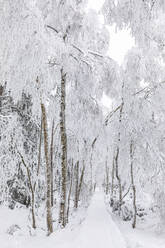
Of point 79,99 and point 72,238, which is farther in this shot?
point 79,99

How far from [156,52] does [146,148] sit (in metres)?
4.40

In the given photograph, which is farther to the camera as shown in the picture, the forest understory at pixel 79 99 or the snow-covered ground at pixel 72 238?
the snow-covered ground at pixel 72 238

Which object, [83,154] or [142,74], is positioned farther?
[83,154]

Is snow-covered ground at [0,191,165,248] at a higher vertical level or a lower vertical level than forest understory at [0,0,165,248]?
lower

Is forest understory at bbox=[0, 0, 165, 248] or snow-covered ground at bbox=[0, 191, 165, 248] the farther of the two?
snow-covered ground at bbox=[0, 191, 165, 248]

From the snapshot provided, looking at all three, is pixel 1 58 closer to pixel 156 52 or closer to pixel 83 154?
pixel 156 52

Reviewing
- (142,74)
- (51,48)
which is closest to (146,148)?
(142,74)

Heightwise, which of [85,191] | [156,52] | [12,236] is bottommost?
[12,236]

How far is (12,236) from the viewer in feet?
28.8

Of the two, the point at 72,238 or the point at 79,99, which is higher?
the point at 79,99

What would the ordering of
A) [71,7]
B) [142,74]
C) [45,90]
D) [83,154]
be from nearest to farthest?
[45,90], [71,7], [142,74], [83,154]

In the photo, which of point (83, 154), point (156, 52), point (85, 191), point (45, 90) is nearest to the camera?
point (45, 90)

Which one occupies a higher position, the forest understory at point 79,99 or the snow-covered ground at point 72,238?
the forest understory at point 79,99

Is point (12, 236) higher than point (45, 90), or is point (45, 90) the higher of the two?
point (45, 90)
